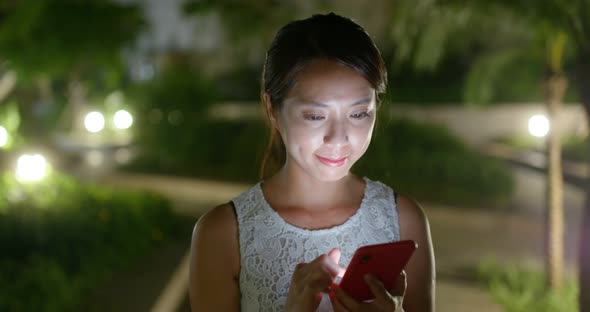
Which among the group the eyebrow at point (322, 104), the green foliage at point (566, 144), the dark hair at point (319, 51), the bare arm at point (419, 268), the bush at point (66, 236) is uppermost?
the dark hair at point (319, 51)

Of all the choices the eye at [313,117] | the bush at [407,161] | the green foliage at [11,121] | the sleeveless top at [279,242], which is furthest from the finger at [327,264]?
the green foliage at [11,121]

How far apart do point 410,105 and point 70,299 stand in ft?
48.1

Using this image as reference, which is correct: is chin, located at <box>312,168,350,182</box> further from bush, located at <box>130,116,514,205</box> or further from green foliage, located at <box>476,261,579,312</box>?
bush, located at <box>130,116,514,205</box>

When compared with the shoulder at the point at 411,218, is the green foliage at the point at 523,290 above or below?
below

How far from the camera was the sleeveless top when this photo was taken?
62.4 inches

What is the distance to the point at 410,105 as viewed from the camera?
18516mm

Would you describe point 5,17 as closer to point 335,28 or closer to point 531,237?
point 531,237

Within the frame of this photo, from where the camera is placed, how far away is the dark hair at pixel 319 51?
5.03 feet

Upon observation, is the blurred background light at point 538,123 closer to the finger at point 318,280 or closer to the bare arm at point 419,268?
the bare arm at point 419,268

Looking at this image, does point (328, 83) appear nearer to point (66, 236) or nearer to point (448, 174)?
point (66, 236)

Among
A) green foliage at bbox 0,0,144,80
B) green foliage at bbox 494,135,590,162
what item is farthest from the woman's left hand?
green foliage at bbox 494,135,590,162

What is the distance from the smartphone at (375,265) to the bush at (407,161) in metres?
8.34

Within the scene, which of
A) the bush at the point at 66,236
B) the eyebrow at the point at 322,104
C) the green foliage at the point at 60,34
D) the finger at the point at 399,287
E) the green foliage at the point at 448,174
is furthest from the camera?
the green foliage at the point at 448,174

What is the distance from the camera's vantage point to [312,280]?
53.3 inches
